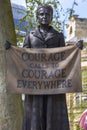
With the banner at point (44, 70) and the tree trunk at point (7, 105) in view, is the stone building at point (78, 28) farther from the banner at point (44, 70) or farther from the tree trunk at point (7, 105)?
the banner at point (44, 70)

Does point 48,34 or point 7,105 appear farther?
point 7,105

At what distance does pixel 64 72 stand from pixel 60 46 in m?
0.38

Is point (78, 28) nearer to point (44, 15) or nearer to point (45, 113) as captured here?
point (44, 15)

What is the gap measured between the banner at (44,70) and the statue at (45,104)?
0.11 m

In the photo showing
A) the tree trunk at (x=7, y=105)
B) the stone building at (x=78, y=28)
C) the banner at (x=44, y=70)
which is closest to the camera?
the banner at (x=44, y=70)

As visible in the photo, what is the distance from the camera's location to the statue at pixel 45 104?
607 centimetres

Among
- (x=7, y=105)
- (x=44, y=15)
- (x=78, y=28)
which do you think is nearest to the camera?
(x=44, y=15)

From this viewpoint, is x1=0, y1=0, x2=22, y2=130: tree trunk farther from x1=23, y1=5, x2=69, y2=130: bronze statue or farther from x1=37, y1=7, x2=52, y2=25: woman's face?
x1=37, y1=7, x2=52, y2=25: woman's face

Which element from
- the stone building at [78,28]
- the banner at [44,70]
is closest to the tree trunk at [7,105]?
the banner at [44,70]

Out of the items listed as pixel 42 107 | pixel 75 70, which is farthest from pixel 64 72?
pixel 42 107

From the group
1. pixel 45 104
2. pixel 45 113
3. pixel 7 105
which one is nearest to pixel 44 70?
pixel 45 104

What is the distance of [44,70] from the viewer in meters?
6.21

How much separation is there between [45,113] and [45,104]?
0.37ft

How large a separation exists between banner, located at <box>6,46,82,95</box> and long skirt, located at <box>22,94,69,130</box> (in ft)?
0.34
